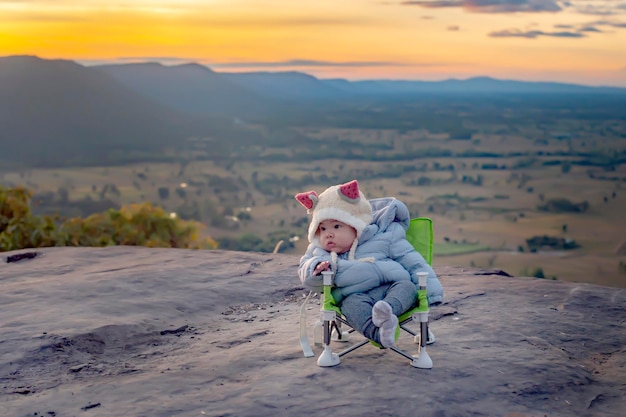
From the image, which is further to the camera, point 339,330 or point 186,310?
point 186,310

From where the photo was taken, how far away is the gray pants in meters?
4.77

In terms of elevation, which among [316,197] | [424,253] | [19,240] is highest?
[316,197]

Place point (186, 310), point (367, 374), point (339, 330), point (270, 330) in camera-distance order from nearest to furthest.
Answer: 1. point (367, 374)
2. point (339, 330)
3. point (270, 330)
4. point (186, 310)

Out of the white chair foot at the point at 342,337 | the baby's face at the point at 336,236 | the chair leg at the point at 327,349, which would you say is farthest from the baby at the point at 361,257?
the white chair foot at the point at 342,337

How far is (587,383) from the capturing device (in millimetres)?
4930

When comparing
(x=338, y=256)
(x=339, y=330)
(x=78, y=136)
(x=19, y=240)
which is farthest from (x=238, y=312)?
(x=78, y=136)

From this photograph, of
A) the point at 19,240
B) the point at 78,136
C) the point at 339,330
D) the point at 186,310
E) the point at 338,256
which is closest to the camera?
the point at 338,256

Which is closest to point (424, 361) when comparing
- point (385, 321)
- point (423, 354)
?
point (423, 354)

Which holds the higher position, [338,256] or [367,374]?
[338,256]

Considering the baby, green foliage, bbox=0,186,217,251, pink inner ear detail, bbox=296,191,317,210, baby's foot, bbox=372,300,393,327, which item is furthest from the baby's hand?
green foliage, bbox=0,186,217,251

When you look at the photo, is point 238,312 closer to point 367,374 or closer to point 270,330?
point 270,330

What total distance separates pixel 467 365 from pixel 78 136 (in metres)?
31.6

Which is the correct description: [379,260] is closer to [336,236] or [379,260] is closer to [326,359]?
[336,236]

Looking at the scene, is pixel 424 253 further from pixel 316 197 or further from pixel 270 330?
pixel 270 330
